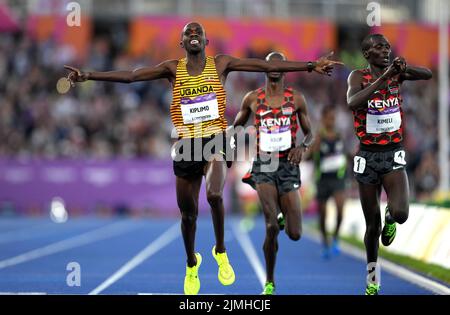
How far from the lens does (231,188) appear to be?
31219 millimetres

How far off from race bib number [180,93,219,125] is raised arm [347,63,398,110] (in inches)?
53.4

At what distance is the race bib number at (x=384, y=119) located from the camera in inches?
375

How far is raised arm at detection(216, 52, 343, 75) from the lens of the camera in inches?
361

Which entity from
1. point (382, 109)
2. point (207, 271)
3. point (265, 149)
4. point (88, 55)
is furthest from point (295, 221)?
point (88, 55)

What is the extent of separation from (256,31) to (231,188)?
666 cm

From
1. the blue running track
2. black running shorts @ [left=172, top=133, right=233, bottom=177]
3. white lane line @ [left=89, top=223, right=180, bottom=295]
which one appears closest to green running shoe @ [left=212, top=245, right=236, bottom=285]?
the blue running track

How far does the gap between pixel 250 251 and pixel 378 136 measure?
27.0 ft

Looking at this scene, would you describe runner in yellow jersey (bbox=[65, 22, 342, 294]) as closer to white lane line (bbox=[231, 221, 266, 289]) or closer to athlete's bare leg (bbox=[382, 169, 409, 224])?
athlete's bare leg (bbox=[382, 169, 409, 224])

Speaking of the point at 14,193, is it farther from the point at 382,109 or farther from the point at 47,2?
the point at 382,109

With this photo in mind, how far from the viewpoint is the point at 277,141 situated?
10625mm

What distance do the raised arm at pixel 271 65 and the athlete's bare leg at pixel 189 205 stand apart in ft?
3.95
